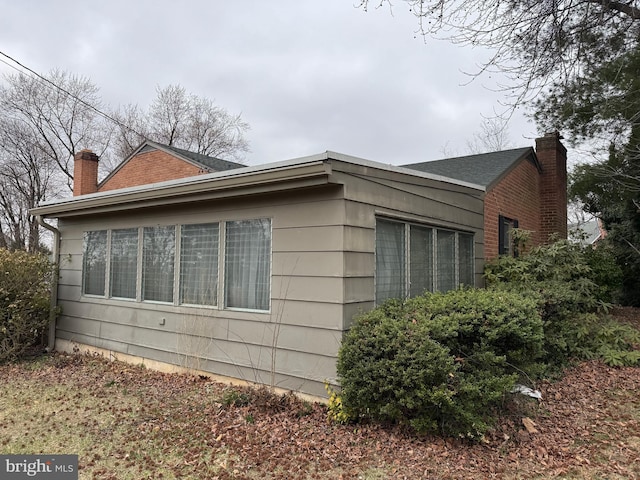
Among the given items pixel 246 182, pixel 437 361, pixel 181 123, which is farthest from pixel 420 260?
pixel 181 123

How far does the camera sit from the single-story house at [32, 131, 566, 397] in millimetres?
4754

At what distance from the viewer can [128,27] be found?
466 inches

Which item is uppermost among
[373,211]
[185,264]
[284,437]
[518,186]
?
[518,186]

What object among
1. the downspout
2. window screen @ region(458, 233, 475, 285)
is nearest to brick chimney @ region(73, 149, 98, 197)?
the downspout

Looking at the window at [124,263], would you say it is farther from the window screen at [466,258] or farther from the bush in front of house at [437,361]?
the window screen at [466,258]

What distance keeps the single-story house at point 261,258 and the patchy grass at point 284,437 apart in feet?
2.09

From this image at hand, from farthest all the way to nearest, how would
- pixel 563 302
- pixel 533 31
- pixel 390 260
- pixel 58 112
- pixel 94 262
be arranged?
pixel 58 112 → pixel 94 262 → pixel 533 31 → pixel 563 302 → pixel 390 260

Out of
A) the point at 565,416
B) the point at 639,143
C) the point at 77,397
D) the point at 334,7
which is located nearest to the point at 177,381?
the point at 77,397

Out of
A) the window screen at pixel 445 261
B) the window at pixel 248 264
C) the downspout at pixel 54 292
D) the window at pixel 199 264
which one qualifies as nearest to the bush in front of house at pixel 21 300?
the downspout at pixel 54 292

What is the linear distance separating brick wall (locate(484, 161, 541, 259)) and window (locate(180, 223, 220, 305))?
4.58 m

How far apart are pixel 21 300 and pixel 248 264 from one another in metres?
4.77

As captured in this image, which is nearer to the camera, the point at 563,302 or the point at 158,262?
the point at 563,302

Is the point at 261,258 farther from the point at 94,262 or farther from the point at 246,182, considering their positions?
the point at 94,262

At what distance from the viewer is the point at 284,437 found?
4031 millimetres
